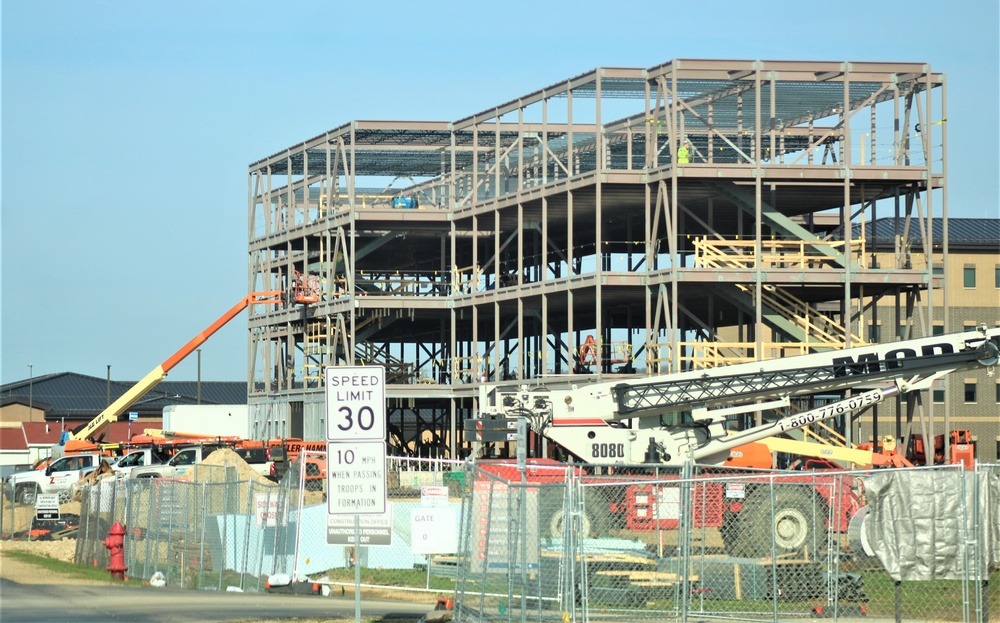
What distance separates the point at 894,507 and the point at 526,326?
43.6 metres

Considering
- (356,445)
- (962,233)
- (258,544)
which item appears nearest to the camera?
(356,445)

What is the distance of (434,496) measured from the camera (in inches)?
915

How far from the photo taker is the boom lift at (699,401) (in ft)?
102

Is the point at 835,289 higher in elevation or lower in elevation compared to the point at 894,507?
higher

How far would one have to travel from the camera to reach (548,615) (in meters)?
16.7

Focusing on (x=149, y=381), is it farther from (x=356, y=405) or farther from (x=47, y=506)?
(x=356, y=405)

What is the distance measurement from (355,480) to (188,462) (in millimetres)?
30792

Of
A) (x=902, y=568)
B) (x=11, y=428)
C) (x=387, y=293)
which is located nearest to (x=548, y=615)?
(x=902, y=568)

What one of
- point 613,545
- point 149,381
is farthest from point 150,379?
point 613,545

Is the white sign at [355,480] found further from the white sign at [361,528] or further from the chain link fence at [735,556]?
the chain link fence at [735,556]

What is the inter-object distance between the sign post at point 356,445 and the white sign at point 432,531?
19.5 ft

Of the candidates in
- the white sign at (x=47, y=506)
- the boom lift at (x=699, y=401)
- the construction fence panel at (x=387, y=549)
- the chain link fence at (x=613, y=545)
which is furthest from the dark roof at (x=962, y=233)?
the construction fence panel at (x=387, y=549)

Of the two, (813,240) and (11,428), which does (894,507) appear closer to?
(813,240)

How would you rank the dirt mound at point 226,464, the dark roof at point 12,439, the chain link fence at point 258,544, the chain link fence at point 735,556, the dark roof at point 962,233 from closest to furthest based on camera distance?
the chain link fence at point 735,556 → the chain link fence at point 258,544 → the dirt mound at point 226,464 → the dark roof at point 962,233 → the dark roof at point 12,439
